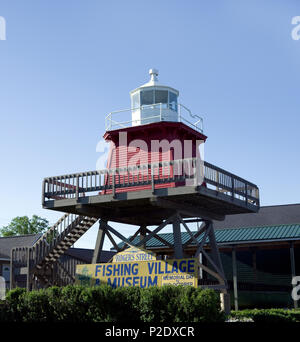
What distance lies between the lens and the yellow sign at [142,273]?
22672mm

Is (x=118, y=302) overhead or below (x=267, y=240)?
below

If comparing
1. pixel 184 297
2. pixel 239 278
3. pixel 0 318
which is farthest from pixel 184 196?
pixel 239 278

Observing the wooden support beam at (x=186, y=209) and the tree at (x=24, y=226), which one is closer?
the wooden support beam at (x=186, y=209)

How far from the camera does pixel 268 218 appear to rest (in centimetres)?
4091

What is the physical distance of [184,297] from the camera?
734 inches

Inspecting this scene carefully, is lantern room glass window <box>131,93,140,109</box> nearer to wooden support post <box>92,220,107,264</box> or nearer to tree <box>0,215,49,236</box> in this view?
wooden support post <box>92,220,107,264</box>

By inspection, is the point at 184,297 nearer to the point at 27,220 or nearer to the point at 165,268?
the point at 165,268

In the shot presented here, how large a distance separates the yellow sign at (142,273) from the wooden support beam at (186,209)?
247cm

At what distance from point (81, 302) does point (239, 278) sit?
63.9 ft

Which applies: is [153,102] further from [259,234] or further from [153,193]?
[259,234]

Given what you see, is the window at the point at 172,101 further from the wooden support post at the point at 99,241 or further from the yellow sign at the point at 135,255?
the yellow sign at the point at 135,255

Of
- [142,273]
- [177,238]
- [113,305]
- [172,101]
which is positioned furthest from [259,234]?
[113,305]

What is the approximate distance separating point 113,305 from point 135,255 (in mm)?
4860

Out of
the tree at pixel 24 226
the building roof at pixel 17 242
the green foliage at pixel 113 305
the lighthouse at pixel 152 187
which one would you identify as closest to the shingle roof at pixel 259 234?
the lighthouse at pixel 152 187
